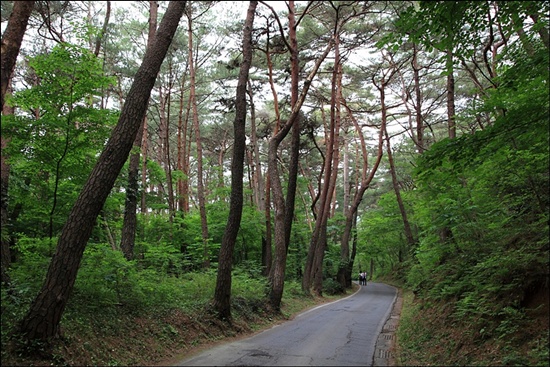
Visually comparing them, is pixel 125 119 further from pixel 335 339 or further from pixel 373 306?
pixel 373 306

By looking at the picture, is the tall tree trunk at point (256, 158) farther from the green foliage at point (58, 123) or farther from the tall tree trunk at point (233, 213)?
the green foliage at point (58, 123)

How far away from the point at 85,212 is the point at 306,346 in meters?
5.44

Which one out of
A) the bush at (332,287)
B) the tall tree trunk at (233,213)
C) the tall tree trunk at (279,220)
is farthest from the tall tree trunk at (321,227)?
the tall tree trunk at (233,213)

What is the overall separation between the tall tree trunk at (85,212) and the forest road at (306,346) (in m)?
2.41

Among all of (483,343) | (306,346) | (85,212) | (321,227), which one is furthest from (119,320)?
(321,227)

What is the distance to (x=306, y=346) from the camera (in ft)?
26.5

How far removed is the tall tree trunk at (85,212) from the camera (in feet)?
18.1

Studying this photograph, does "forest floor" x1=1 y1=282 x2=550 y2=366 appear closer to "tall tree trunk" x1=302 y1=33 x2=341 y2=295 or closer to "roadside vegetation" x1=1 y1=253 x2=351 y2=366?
"roadside vegetation" x1=1 y1=253 x2=351 y2=366

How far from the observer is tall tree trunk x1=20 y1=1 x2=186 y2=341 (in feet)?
18.1

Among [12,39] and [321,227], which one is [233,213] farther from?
[321,227]

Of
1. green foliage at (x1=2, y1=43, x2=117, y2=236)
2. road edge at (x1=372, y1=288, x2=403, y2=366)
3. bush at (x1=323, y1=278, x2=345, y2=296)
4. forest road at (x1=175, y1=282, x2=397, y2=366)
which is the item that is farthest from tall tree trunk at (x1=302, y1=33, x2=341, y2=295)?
green foliage at (x1=2, y1=43, x2=117, y2=236)

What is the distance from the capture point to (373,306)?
1716 cm

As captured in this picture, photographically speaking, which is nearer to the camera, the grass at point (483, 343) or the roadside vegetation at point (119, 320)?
the grass at point (483, 343)

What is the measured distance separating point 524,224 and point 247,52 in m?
8.82
